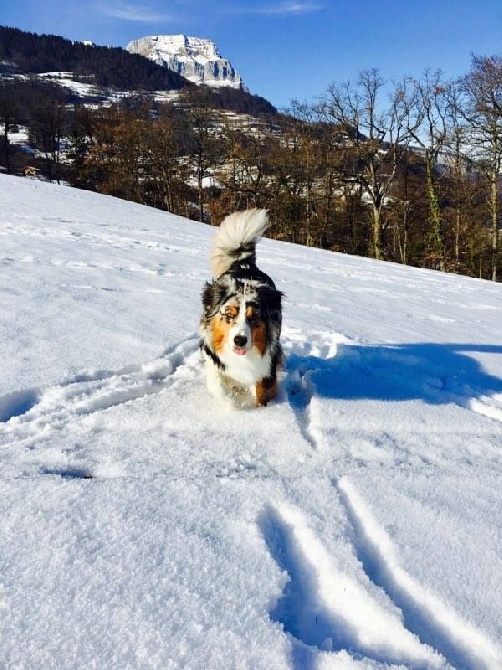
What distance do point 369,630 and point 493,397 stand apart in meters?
3.05

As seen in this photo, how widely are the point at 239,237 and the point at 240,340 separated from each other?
5.73ft

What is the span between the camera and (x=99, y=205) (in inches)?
713

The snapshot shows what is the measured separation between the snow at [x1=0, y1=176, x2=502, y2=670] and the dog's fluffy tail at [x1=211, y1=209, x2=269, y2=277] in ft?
3.06

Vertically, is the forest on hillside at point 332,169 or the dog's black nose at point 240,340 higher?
the forest on hillside at point 332,169

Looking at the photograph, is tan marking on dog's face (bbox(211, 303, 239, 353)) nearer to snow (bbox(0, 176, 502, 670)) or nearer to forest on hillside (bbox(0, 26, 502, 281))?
snow (bbox(0, 176, 502, 670))

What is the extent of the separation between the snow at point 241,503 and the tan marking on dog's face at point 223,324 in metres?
0.47

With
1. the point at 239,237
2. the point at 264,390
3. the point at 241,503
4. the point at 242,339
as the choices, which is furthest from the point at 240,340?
the point at 239,237

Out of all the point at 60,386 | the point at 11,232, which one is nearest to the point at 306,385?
the point at 60,386

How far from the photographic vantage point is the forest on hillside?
2242cm

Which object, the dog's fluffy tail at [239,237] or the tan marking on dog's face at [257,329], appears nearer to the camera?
the tan marking on dog's face at [257,329]

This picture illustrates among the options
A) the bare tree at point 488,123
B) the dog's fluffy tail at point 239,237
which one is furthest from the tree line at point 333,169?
the dog's fluffy tail at point 239,237

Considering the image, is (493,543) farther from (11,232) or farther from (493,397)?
(11,232)

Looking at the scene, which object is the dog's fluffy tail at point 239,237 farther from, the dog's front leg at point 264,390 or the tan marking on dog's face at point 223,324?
the dog's front leg at point 264,390

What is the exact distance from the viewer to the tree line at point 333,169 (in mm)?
22406
